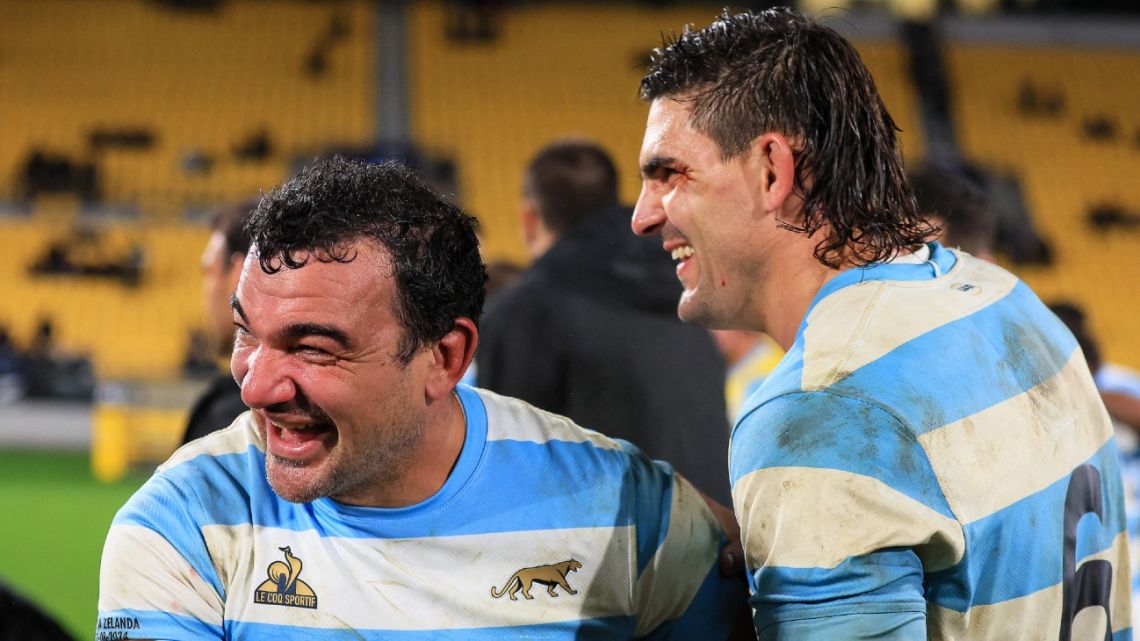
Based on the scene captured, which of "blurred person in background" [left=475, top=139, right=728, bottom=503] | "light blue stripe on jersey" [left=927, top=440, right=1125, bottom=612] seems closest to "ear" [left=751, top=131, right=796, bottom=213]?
"light blue stripe on jersey" [left=927, top=440, right=1125, bottom=612]

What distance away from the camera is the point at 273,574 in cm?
210

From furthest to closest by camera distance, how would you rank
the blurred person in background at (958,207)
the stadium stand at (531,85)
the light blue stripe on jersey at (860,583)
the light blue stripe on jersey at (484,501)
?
the stadium stand at (531,85) < the blurred person in background at (958,207) < the light blue stripe on jersey at (484,501) < the light blue stripe on jersey at (860,583)

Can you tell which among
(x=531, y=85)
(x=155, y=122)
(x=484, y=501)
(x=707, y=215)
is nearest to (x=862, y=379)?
(x=707, y=215)

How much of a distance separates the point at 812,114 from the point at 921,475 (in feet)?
2.20

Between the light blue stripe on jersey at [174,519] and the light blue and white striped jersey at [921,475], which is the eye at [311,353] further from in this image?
the light blue and white striped jersey at [921,475]

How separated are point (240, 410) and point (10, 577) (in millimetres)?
5199

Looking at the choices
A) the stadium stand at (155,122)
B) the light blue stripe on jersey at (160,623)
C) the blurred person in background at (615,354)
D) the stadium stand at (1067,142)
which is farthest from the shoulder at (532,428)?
the stadium stand at (1067,142)

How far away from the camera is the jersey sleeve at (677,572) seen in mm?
2279

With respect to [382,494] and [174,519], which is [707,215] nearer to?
[382,494]

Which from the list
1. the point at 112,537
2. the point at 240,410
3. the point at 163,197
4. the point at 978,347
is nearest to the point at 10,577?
the point at 240,410

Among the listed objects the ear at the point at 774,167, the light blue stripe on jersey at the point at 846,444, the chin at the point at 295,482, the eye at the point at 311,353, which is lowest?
the chin at the point at 295,482

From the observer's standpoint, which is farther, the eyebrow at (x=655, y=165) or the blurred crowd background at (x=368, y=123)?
the blurred crowd background at (x=368, y=123)

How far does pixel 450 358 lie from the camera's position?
89.3 inches

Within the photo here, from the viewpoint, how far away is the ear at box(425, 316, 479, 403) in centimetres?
223
